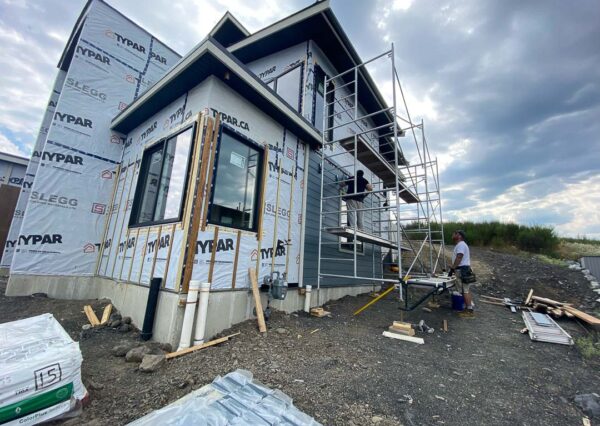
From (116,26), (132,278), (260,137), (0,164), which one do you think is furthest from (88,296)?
(0,164)

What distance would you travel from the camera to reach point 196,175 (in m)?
3.87

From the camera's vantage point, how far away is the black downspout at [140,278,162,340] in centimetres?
365

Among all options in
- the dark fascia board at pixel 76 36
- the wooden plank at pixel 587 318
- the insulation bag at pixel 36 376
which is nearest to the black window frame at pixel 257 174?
the insulation bag at pixel 36 376

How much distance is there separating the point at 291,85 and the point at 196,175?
466 centimetres

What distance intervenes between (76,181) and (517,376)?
9.07 meters

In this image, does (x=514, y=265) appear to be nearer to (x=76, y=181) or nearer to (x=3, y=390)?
(x=3, y=390)

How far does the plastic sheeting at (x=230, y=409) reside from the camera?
1676 millimetres

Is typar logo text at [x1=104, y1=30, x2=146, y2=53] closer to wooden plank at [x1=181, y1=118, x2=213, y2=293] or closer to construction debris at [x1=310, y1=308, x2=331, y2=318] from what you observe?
wooden plank at [x1=181, y1=118, x2=213, y2=293]

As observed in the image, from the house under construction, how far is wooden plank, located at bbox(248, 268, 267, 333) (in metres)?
0.13

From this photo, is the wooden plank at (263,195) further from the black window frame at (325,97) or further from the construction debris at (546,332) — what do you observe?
the construction debris at (546,332)

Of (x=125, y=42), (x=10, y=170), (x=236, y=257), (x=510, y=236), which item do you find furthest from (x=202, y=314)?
(x=510, y=236)

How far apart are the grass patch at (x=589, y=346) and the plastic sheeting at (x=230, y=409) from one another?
16.0ft

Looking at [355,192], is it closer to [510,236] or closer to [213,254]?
[213,254]

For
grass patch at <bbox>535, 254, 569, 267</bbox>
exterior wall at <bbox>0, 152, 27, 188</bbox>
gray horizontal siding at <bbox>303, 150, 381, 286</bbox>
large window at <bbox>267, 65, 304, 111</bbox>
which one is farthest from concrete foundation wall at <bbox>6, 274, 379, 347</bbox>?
grass patch at <bbox>535, 254, 569, 267</bbox>
